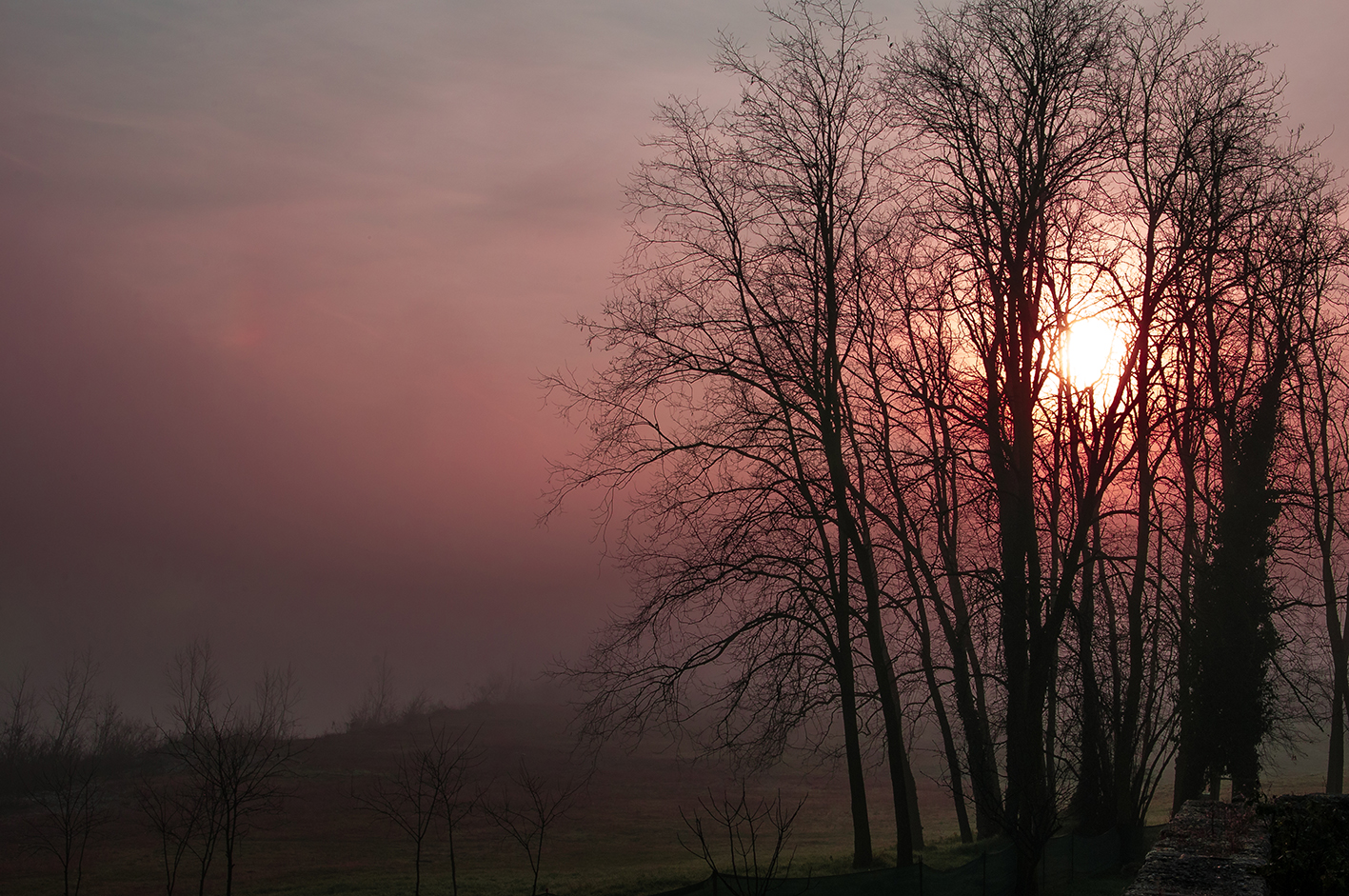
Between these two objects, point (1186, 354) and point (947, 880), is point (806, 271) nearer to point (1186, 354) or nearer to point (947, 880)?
point (1186, 354)

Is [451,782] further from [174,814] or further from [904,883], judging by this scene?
[904,883]

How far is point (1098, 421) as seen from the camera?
13.6 meters

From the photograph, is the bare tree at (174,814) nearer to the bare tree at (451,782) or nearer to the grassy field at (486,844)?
the grassy field at (486,844)

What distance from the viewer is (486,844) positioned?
37.2m

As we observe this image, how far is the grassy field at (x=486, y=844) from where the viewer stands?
2527 centimetres

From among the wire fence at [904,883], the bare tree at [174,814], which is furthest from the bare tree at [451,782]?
the bare tree at [174,814]

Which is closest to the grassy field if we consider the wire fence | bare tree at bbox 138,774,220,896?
bare tree at bbox 138,774,220,896

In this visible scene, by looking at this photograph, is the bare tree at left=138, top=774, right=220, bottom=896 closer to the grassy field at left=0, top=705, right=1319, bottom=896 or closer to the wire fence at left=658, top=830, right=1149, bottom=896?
the grassy field at left=0, top=705, right=1319, bottom=896

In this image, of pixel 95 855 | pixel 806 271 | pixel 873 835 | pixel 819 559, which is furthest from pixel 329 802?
pixel 806 271

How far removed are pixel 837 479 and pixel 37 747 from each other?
5725 centimetres

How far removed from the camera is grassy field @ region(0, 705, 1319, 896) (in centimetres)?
2527

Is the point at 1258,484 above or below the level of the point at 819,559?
above

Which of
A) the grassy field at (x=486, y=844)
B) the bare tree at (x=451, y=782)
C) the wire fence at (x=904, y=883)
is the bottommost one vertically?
the grassy field at (x=486, y=844)

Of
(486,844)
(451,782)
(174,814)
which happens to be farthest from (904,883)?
(174,814)
